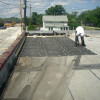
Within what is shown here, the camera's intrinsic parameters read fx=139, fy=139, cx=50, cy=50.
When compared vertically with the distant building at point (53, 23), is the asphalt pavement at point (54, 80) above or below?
below

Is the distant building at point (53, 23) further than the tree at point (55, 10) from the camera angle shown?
No

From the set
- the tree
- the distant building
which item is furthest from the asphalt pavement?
the tree

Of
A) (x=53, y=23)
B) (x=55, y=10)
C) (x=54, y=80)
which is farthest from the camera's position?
(x=55, y=10)

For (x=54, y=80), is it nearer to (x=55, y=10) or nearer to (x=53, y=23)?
(x=53, y=23)

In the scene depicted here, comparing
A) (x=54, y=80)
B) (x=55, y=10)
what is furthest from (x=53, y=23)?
(x=54, y=80)

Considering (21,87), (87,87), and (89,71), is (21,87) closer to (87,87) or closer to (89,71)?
(87,87)

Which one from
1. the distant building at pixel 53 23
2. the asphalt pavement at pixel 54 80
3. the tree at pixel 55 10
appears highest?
the tree at pixel 55 10

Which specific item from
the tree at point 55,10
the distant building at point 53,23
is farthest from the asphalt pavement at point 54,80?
the tree at point 55,10

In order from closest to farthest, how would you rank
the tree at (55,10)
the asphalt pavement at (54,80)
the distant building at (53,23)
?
the asphalt pavement at (54,80) < the distant building at (53,23) < the tree at (55,10)

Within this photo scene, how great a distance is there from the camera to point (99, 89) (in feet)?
16.9

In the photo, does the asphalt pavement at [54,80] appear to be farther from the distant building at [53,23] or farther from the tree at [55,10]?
the tree at [55,10]

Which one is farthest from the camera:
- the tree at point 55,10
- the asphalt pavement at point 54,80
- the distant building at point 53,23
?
the tree at point 55,10

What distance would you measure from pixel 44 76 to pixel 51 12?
126 m

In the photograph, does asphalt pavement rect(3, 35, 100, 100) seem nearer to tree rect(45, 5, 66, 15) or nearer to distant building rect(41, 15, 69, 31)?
distant building rect(41, 15, 69, 31)
